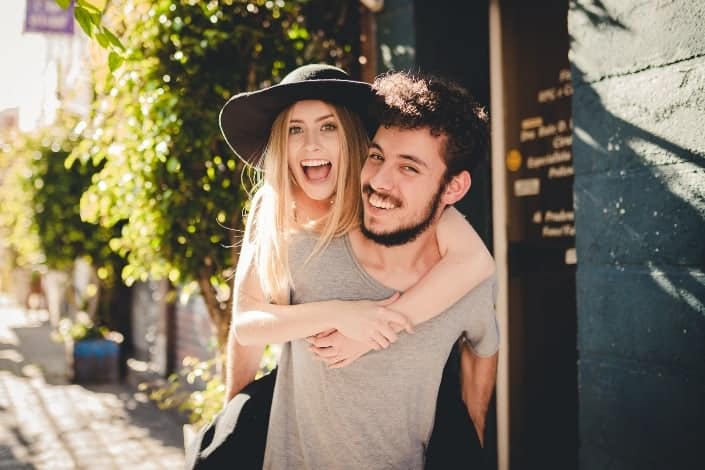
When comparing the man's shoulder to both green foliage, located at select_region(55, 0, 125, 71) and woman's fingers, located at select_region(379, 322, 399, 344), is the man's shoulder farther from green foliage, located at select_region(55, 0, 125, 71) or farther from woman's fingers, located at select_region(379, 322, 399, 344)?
green foliage, located at select_region(55, 0, 125, 71)

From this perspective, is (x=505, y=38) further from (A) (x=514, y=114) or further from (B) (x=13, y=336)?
(B) (x=13, y=336)

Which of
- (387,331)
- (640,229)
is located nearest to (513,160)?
(640,229)

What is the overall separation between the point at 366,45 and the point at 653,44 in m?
1.96

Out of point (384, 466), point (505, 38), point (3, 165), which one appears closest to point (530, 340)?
point (505, 38)

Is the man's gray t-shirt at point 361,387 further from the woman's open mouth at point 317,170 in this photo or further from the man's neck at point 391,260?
the woman's open mouth at point 317,170

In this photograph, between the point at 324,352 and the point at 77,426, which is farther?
the point at 77,426

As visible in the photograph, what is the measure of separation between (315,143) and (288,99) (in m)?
0.18

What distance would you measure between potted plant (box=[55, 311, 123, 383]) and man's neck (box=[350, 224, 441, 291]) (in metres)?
7.68

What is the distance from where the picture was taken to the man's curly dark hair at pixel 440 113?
1.81 meters

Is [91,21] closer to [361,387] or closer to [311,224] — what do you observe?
[311,224]

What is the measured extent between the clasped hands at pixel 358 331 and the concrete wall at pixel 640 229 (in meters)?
1.07

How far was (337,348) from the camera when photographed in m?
1.77

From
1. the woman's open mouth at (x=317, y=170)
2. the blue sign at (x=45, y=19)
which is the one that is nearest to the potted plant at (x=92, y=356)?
the blue sign at (x=45, y=19)

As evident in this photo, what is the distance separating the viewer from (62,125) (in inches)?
333
